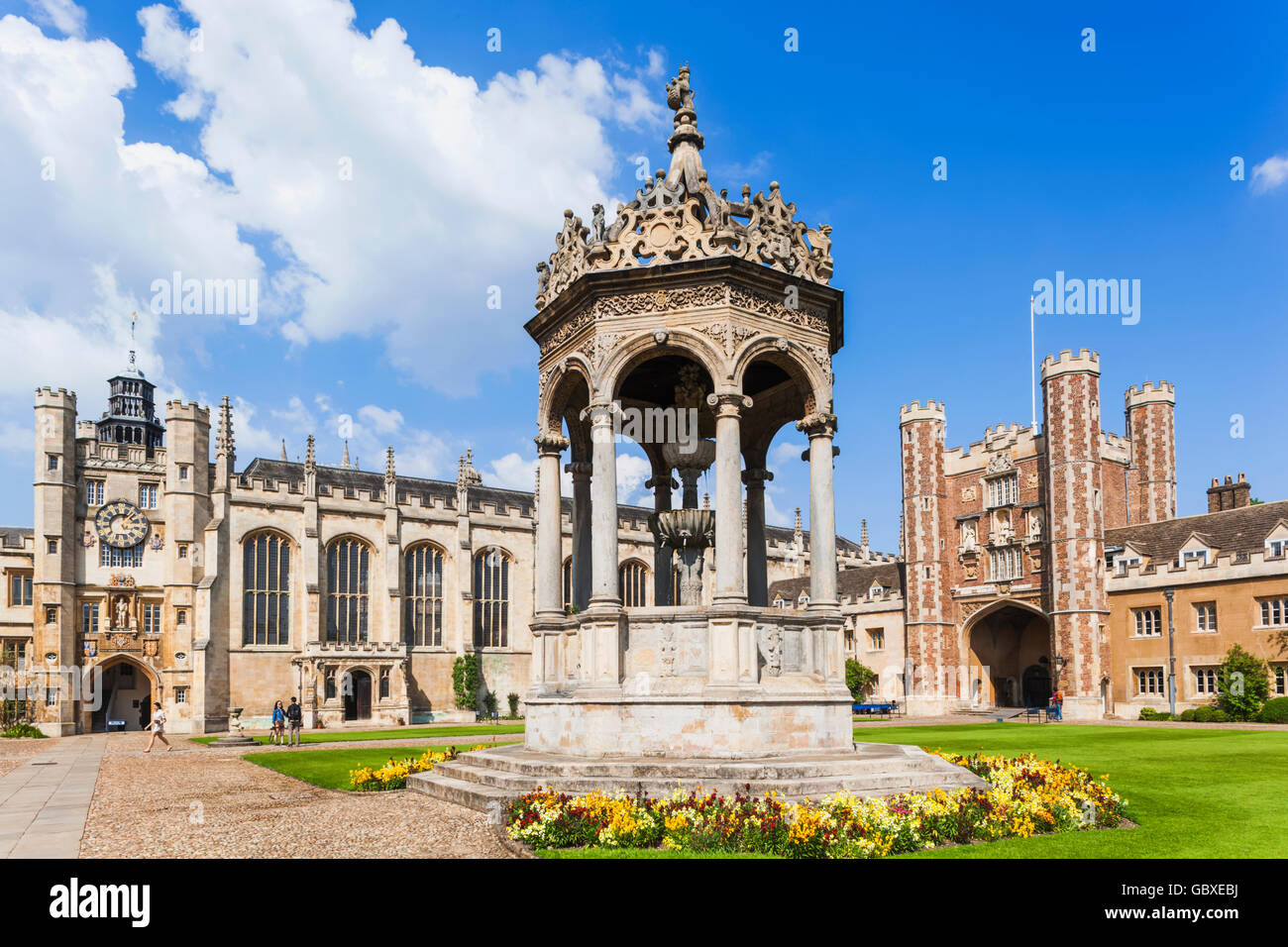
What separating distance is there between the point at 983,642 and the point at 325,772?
4482cm

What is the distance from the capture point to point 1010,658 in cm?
5597

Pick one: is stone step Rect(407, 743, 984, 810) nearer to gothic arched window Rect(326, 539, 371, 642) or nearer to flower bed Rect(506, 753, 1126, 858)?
flower bed Rect(506, 753, 1126, 858)

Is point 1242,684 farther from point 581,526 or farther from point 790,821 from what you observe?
point 790,821

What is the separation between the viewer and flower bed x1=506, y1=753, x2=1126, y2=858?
9000mm

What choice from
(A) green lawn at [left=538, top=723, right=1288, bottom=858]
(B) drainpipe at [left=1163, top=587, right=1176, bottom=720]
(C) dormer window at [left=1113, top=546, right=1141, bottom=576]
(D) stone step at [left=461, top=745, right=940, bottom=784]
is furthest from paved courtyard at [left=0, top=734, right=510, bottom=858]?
(C) dormer window at [left=1113, top=546, right=1141, bottom=576]

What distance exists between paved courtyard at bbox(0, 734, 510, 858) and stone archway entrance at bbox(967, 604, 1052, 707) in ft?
147

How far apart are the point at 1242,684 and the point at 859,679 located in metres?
21.0

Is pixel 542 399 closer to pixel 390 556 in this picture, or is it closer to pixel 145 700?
pixel 390 556

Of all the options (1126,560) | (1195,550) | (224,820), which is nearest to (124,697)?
(224,820)

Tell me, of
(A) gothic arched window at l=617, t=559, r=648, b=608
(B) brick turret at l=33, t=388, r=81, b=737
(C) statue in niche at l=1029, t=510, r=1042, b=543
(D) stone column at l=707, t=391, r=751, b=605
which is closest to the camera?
(D) stone column at l=707, t=391, r=751, b=605

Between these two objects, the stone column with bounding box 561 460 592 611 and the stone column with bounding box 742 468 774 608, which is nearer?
the stone column with bounding box 561 460 592 611

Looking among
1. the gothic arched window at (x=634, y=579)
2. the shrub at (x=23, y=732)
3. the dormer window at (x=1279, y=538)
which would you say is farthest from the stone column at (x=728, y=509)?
the gothic arched window at (x=634, y=579)

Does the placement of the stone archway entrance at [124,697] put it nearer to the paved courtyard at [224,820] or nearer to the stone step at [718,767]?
the paved courtyard at [224,820]
